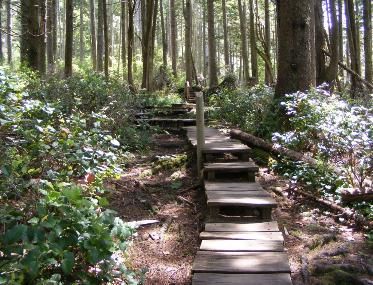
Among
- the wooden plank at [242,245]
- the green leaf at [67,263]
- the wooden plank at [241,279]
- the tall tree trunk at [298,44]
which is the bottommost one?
the wooden plank at [241,279]

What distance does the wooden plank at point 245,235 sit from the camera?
4.50 m

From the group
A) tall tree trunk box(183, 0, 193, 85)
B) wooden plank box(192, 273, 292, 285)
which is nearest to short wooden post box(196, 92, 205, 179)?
wooden plank box(192, 273, 292, 285)

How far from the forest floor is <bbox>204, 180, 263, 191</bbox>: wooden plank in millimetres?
367

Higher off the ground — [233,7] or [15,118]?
[233,7]

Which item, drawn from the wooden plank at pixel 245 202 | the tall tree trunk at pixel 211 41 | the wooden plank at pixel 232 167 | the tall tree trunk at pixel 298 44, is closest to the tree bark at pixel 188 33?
the tall tree trunk at pixel 211 41

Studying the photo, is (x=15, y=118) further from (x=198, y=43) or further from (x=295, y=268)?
(x=198, y=43)

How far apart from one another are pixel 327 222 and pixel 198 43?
57932 millimetres

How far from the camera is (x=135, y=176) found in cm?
765

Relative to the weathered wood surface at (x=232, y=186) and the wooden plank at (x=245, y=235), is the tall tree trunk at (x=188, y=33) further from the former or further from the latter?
the wooden plank at (x=245, y=235)

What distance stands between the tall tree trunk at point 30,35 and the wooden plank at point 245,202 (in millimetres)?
9227

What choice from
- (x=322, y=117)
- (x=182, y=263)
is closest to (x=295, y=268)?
(x=182, y=263)

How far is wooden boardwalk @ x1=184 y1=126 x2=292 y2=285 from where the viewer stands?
12.2 feet

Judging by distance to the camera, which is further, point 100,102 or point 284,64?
point 100,102

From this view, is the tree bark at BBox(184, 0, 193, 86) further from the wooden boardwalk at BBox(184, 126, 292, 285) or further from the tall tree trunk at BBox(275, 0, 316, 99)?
the wooden boardwalk at BBox(184, 126, 292, 285)
